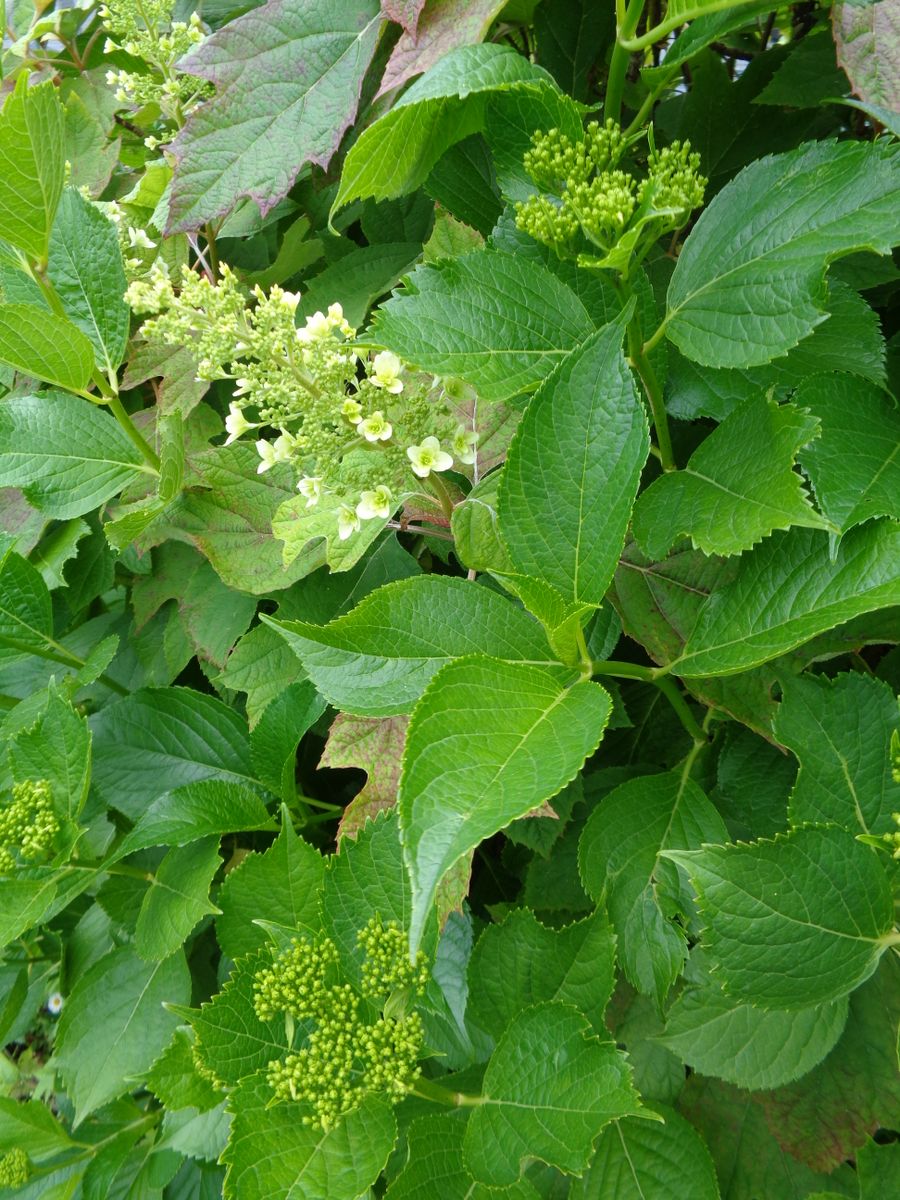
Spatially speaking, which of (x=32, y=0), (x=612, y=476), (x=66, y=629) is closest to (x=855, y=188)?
(x=612, y=476)

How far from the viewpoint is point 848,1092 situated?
101 cm

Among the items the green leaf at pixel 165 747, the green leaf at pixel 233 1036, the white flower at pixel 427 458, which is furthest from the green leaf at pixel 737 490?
the green leaf at pixel 165 747

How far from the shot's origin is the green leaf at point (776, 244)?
0.79m

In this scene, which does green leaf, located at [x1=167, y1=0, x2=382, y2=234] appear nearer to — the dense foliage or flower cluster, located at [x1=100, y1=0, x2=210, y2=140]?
the dense foliage

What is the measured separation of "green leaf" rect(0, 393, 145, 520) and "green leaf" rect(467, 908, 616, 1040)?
2.87ft

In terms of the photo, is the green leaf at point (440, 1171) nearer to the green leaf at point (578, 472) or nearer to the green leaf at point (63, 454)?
the green leaf at point (578, 472)

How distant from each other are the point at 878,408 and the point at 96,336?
1.12m

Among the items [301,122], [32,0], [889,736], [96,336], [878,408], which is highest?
[32,0]

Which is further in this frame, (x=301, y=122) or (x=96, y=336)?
(x=96, y=336)

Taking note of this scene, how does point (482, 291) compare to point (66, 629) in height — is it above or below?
above

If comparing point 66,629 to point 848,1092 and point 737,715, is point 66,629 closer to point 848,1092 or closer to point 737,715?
point 737,715

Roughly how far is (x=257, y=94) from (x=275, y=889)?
1062 millimetres

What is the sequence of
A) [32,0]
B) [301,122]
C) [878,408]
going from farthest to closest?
[32,0], [301,122], [878,408]

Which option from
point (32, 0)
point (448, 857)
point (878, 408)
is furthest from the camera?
point (32, 0)
